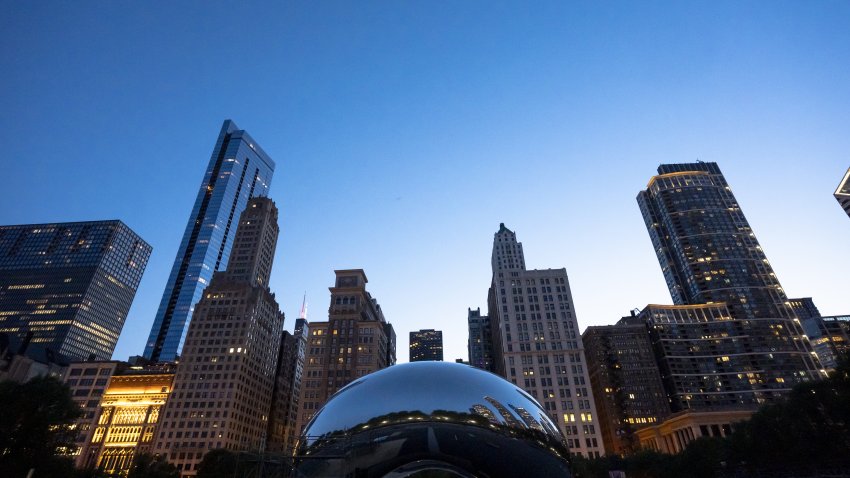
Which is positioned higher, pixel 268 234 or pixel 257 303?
pixel 268 234

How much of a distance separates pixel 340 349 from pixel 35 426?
89.0 meters

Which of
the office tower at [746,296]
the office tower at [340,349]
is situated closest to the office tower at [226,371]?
the office tower at [340,349]

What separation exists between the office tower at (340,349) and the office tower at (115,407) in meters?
44.2

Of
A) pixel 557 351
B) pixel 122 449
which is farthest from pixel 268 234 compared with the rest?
pixel 557 351

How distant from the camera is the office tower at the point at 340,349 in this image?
114938mm

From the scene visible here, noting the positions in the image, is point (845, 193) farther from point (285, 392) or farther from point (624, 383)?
point (285, 392)

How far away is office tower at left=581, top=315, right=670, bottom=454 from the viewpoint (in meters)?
143

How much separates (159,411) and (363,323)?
65176mm

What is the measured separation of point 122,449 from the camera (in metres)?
120

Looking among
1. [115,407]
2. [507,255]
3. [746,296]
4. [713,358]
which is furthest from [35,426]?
[746,296]

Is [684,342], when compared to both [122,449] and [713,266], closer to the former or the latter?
[713,266]

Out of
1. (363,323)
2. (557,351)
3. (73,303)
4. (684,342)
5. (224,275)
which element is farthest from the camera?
(73,303)

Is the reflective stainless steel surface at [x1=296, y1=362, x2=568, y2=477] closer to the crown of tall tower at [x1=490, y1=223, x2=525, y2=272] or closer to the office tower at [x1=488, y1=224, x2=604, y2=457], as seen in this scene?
the office tower at [x1=488, y1=224, x2=604, y2=457]

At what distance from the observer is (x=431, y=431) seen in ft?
23.9
